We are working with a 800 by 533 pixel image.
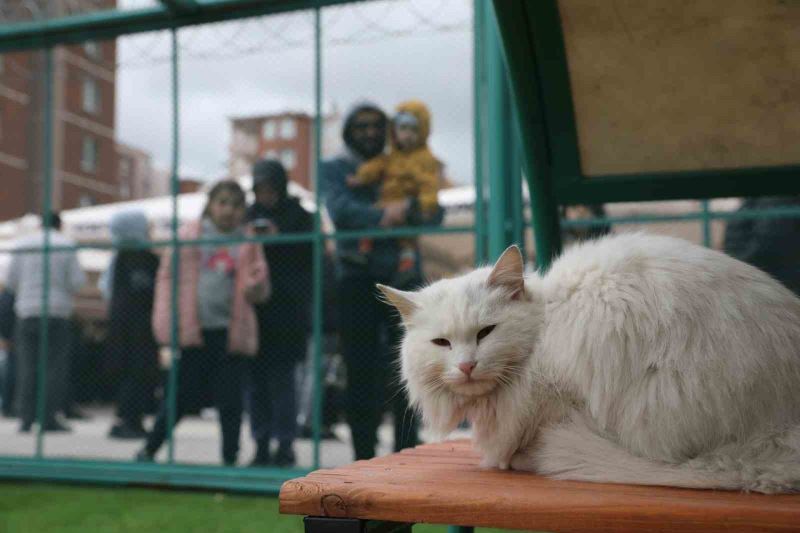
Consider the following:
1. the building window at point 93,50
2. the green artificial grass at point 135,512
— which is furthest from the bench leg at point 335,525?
the building window at point 93,50

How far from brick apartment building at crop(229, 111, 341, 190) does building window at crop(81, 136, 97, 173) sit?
126cm

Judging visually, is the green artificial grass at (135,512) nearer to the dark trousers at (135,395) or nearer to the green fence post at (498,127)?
the dark trousers at (135,395)

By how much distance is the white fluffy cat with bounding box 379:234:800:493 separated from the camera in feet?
3.84

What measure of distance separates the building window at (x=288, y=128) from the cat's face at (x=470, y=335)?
143 inches

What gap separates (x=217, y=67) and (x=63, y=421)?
8.65 feet

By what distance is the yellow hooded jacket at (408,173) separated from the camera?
454 cm

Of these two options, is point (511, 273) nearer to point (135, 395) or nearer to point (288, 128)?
point (288, 128)

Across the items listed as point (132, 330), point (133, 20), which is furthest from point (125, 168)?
point (132, 330)

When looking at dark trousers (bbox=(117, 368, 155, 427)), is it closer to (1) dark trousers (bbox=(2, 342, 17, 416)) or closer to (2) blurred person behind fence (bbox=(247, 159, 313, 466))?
(2) blurred person behind fence (bbox=(247, 159, 313, 466))

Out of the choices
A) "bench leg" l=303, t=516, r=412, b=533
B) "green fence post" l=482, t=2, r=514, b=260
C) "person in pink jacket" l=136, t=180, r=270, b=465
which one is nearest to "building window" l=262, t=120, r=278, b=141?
"person in pink jacket" l=136, t=180, r=270, b=465

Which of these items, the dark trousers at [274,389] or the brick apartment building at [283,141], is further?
the brick apartment building at [283,141]

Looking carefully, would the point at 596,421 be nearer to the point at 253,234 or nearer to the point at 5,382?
the point at 253,234

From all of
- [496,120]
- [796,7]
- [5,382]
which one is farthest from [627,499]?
[5,382]

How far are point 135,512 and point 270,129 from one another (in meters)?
2.44
